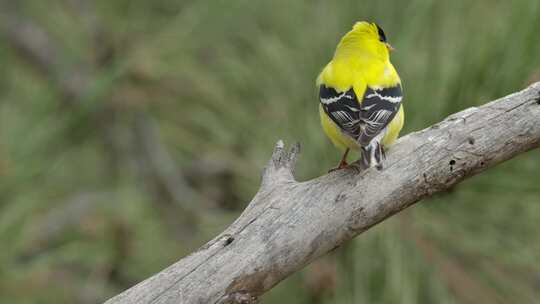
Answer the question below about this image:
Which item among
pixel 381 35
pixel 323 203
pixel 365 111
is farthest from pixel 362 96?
pixel 323 203

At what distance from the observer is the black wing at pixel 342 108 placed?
2.19m

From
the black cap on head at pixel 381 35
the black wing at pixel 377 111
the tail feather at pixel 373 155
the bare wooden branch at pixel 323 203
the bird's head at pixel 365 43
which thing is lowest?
the bare wooden branch at pixel 323 203

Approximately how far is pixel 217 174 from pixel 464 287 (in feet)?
3.18

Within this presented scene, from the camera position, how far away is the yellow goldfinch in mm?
2156

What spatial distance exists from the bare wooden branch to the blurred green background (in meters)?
0.31

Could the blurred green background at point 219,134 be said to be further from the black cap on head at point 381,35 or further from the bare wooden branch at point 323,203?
the bare wooden branch at point 323,203

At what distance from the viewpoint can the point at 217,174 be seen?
9.68ft

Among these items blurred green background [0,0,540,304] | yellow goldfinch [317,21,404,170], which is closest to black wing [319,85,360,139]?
yellow goldfinch [317,21,404,170]

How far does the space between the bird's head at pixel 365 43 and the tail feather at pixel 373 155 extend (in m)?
0.43

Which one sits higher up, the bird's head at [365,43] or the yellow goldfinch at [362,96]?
the bird's head at [365,43]

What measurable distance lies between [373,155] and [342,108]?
0.27 metres

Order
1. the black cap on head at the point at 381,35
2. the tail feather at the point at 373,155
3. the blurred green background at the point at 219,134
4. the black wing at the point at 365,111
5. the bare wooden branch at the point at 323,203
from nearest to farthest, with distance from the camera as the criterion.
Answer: the bare wooden branch at the point at 323,203 < the tail feather at the point at 373,155 < the black wing at the point at 365,111 < the blurred green background at the point at 219,134 < the black cap on head at the point at 381,35

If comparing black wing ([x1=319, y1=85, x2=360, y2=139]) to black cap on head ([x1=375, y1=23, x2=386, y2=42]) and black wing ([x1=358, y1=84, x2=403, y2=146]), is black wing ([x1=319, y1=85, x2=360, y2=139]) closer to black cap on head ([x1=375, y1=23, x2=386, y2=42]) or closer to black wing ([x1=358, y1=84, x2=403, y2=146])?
black wing ([x1=358, y1=84, x2=403, y2=146])

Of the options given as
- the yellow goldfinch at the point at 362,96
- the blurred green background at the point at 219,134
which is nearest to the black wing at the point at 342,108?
the yellow goldfinch at the point at 362,96
